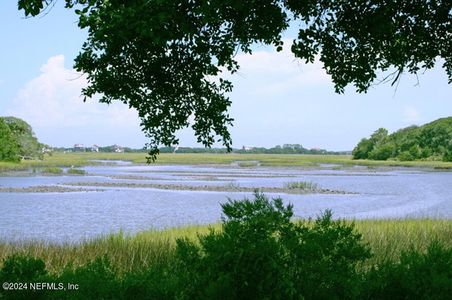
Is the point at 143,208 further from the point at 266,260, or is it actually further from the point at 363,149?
the point at 363,149

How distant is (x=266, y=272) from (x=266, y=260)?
110mm

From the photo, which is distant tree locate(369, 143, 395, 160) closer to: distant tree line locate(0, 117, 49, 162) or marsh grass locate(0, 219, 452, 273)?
distant tree line locate(0, 117, 49, 162)

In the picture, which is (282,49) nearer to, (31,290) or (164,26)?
(164,26)

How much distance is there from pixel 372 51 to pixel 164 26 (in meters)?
5.46

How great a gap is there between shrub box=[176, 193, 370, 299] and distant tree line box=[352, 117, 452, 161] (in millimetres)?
114385

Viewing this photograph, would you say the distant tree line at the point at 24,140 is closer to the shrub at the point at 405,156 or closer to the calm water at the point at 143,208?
the calm water at the point at 143,208

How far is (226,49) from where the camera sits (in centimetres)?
1123

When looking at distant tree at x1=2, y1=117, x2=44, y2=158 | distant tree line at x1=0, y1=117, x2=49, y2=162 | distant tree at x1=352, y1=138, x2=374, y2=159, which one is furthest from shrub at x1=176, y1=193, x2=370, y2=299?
distant tree at x1=352, y1=138, x2=374, y2=159

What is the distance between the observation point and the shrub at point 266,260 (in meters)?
5.01

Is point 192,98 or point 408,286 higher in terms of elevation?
point 192,98

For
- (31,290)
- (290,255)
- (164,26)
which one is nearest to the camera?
(290,255)

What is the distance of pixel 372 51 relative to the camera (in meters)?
12.5

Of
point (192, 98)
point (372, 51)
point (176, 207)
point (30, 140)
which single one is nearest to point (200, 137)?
point (192, 98)

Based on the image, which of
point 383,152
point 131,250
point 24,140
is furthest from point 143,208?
point 383,152
